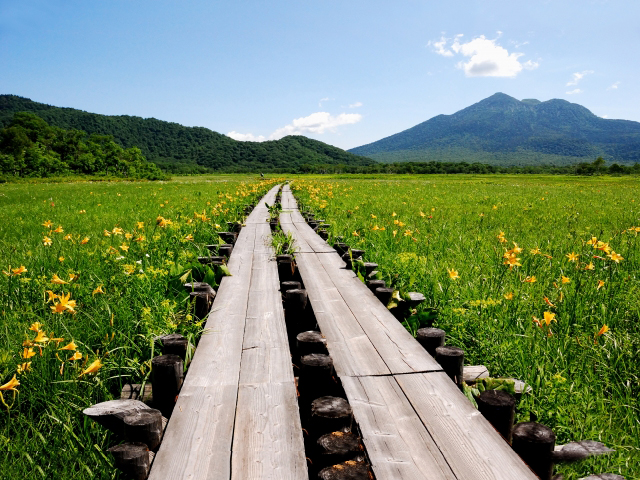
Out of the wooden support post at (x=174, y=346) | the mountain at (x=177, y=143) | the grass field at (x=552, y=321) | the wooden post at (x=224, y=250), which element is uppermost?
the mountain at (x=177, y=143)

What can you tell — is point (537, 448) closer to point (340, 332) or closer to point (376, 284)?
point (340, 332)

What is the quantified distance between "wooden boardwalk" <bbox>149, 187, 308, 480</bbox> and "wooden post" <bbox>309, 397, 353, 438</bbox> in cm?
8

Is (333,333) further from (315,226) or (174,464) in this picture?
(315,226)

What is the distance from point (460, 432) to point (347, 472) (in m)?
0.57

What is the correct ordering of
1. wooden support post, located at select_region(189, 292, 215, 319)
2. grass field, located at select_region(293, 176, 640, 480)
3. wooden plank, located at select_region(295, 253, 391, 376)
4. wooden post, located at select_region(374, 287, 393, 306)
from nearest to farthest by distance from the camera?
grass field, located at select_region(293, 176, 640, 480)
wooden plank, located at select_region(295, 253, 391, 376)
wooden support post, located at select_region(189, 292, 215, 319)
wooden post, located at select_region(374, 287, 393, 306)

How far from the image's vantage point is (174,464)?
57.5 inches

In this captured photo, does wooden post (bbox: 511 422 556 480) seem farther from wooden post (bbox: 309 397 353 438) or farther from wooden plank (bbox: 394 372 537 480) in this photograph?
wooden post (bbox: 309 397 353 438)

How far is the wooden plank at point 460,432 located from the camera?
1424mm

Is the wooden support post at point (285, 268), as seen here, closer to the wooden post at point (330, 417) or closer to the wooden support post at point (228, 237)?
the wooden support post at point (228, 237)

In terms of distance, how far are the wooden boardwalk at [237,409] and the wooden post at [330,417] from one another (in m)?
0.08

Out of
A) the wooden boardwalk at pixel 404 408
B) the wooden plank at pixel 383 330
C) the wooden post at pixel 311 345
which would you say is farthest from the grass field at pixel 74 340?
the wooden plank at pixel 383 330

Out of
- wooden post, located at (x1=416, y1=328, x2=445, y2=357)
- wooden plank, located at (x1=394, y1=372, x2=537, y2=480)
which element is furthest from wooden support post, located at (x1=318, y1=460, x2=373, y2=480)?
wooden post, located at (x1=416, y1=328, x2=445, y2=357)

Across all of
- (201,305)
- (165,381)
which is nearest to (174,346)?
(165,381)

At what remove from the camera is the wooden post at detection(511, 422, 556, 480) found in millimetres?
1496
